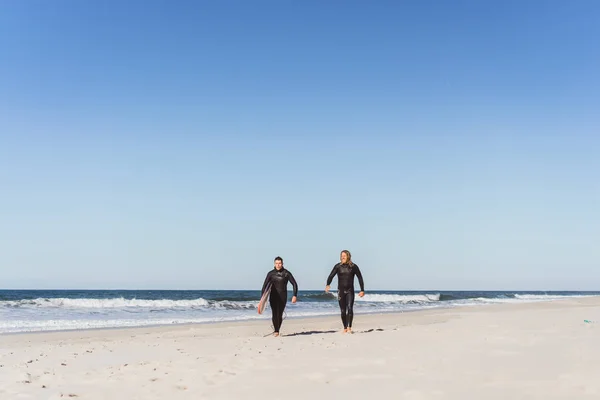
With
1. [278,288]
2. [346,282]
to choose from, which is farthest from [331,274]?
[278,288]

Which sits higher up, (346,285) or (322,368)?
(346,285)

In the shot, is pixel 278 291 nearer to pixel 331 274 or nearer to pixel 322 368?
pixel 331 274

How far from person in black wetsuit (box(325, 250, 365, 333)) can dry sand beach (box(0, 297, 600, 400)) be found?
1.89 m

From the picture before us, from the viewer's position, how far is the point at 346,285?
13172mm

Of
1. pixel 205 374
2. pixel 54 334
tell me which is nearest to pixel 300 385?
pixel 205 374

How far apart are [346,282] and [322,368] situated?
589 cm

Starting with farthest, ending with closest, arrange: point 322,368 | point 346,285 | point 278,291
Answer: point 346,285 → point 278,291 → point 322,368

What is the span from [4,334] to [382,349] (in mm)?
10531

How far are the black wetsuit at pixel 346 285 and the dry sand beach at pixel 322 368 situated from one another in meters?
1.89

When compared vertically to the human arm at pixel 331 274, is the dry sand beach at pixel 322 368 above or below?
below

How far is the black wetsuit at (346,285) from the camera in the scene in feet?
42.7

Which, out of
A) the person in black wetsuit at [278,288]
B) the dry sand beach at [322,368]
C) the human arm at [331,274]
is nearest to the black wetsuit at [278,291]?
the person in black wetsuit at [278,288]

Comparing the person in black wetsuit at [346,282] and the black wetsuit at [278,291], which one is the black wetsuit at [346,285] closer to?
the person in black wetsuit at [346,282]

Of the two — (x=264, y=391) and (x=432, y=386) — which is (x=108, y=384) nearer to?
(x=264, y=391)
